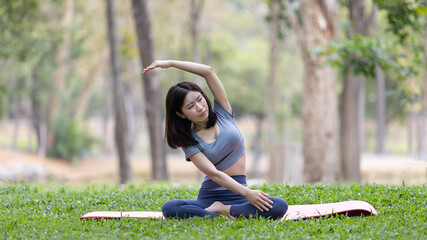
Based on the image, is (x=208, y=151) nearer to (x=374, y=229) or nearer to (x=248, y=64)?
(x=374, y=229)

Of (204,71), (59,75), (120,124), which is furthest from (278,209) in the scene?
(59,75)

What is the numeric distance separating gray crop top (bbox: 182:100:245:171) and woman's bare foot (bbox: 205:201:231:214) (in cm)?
37

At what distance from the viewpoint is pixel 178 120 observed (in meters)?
5.79

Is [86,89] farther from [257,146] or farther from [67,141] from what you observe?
[257,146]

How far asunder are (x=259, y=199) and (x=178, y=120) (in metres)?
1.13

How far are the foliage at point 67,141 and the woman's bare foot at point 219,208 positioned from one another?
26.1 meters

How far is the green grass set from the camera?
4.99m

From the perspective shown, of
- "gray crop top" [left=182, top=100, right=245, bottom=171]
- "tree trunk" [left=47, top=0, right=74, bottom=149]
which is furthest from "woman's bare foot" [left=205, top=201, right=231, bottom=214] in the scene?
"tree trunk" [left=47, top=0, right=74, bottom=149]

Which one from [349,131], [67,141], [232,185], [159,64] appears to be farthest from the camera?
[67,141]

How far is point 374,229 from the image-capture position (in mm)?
5047

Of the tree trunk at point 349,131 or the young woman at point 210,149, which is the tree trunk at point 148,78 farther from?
the young woman at point 210,149

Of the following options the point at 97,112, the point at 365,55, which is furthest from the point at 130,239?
the point at 97,112

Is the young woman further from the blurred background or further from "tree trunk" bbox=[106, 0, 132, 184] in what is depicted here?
"tree trunk" bbox=[106, 0, 132, 184]

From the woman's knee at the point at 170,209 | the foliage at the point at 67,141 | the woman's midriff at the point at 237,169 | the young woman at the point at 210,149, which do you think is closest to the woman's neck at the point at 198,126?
the young woman at the point at 210,149
